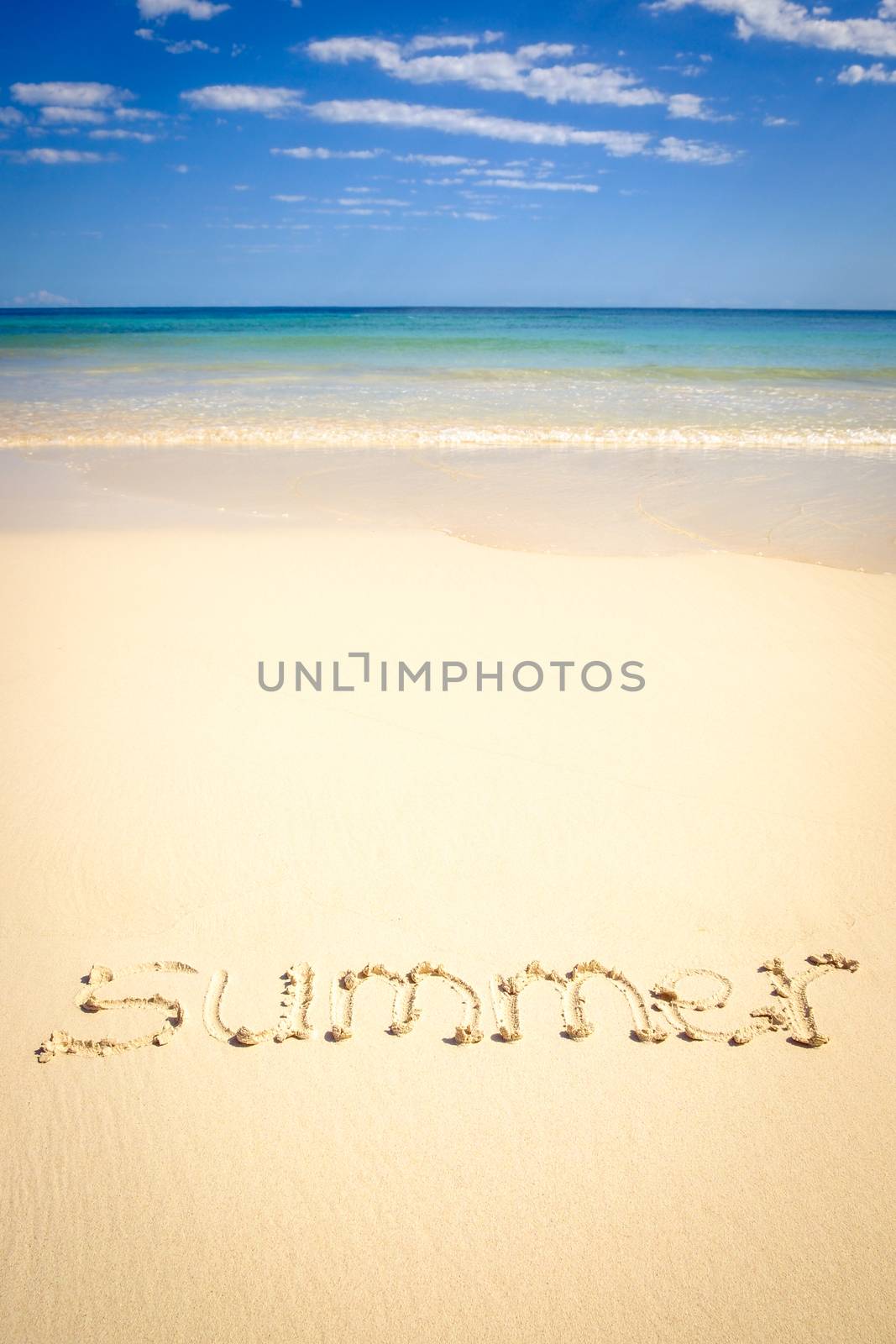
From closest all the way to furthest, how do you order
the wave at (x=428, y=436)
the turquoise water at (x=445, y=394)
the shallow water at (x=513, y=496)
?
the shallow water at (x=513, y=496) → the wave at (x=428, y=436) → the turquoise water at (x=445, y=394)

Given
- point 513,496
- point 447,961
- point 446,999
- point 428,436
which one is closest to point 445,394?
point 428,436

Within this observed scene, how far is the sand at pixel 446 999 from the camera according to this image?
1.58 meters

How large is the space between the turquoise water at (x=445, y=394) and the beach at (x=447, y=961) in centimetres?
602

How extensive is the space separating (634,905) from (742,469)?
22.9 feet

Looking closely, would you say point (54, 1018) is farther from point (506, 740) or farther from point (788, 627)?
point (788, 627)

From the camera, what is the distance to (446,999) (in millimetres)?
2107

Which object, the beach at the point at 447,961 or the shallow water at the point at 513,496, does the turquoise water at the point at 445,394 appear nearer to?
the shallow water at the point at 513,496

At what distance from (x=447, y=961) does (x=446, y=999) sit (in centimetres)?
12

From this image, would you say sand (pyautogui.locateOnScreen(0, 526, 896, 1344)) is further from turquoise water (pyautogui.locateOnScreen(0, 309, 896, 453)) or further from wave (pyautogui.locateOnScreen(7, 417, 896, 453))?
turquoise water (pyautogui.locateOnScreen(0, 309, 896, 453))

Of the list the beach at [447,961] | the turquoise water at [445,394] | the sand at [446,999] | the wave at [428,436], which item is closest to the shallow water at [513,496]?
the wave at [428,436]

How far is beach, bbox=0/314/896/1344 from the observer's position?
5.24 feet

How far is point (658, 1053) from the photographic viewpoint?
198cm

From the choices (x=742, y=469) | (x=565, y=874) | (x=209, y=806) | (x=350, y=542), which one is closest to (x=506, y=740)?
(x=565, y=874)

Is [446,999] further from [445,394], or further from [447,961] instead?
[445,394]
